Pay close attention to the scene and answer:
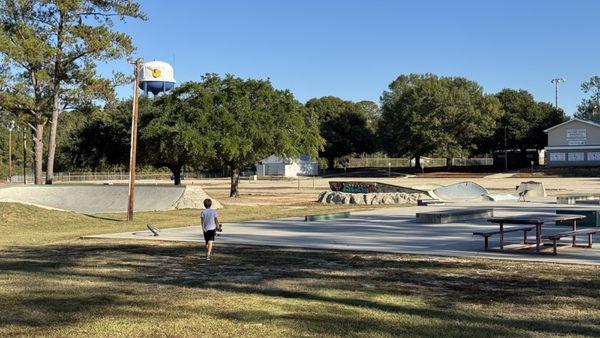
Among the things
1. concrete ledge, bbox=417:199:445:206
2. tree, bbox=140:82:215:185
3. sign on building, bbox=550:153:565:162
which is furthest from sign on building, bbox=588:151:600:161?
tree, bbox=140:82:215:185

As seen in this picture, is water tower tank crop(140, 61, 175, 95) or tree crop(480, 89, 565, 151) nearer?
water tower tank crop(140, 61, 175, 95)

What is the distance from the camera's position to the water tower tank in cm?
7306

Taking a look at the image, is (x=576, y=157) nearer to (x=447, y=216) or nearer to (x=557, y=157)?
(x=557, y=157)

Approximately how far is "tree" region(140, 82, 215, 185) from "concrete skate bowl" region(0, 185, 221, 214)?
16.7ft

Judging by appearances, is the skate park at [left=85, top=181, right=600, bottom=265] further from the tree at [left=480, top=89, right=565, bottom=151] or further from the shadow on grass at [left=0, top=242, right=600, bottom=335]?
the tree at [left=480, top=89, right=565, bottom=151]

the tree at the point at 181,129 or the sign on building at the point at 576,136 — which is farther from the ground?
the sign on building at the point at 576,136

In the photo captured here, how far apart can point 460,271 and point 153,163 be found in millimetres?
37942

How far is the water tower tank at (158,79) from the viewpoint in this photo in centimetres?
7306

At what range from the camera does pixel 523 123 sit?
97562 mm

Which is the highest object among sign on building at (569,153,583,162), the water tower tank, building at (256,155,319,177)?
the water tower tank

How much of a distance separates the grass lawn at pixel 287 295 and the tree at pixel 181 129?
2367cm

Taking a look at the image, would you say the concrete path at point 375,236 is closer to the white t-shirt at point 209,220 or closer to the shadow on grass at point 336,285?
the shadow on grass at point 336,285

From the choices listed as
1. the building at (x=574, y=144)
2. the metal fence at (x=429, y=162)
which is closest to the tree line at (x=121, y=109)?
the building at (x=574, y=144)

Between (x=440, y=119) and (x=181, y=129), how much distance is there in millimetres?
66669
